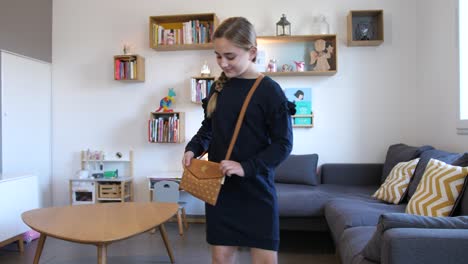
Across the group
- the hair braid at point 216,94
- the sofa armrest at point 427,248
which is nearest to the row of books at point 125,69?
the hair braid at point 216,94

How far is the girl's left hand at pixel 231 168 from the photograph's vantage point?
1.16 meters

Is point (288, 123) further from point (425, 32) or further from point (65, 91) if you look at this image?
point (65, 91)

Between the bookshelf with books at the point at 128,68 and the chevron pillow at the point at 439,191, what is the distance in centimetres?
311

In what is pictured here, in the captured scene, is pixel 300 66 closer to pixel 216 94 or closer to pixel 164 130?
pixel 164 130

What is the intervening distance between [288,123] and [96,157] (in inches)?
143

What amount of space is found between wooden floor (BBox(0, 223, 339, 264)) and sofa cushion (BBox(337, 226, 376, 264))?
2.48 feet

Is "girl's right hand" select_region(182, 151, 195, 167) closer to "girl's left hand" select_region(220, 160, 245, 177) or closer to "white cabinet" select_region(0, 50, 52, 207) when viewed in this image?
"girl's left hand" select_region(220, 160, 245, 177)

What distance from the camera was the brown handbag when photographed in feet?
3.98

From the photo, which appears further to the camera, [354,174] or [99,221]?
[354,174]

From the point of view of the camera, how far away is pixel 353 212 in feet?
8.02

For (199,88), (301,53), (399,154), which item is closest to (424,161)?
(399,154)

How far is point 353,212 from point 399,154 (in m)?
1.25

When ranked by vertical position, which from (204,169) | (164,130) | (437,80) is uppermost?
(437,80)

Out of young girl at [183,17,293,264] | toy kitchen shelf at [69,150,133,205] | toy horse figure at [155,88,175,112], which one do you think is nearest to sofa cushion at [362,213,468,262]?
young girl at [183,17,293,264]
